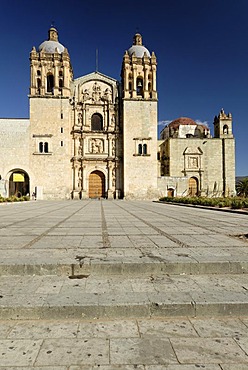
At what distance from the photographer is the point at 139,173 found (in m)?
29.3

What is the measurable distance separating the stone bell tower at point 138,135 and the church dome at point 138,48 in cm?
219

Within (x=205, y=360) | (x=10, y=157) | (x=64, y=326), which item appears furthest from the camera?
(x=10, y=157)

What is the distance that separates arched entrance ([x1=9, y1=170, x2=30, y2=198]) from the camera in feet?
99.0

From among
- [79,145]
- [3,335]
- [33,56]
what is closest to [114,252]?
[3,335]

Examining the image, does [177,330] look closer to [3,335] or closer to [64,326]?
[64,326]

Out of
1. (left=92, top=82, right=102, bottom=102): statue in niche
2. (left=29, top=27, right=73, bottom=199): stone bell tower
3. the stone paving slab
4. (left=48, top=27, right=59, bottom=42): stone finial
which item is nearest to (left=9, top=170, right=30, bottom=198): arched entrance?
(left=29, top=27, right=73, bottom=199): stone bell tower

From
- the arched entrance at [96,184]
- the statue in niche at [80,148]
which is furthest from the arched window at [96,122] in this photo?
the arched entrance at [96,184]

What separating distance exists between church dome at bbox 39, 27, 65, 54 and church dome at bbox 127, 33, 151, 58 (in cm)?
882

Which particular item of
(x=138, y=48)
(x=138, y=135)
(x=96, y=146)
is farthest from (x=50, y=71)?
(x=138, y=135)

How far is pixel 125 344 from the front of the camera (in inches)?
78.6

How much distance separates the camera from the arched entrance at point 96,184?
30500 millimetres

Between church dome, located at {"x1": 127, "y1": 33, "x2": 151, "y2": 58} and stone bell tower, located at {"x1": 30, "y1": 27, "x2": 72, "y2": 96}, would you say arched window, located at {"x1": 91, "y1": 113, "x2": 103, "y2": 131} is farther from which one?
church dome, located at {"x1": 127, "y1": 33, "x2": 151, "y2": 58}

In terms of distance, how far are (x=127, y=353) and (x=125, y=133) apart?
1117 inches

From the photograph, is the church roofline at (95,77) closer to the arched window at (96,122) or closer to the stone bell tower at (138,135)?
the stone bell tower at (138,135)
